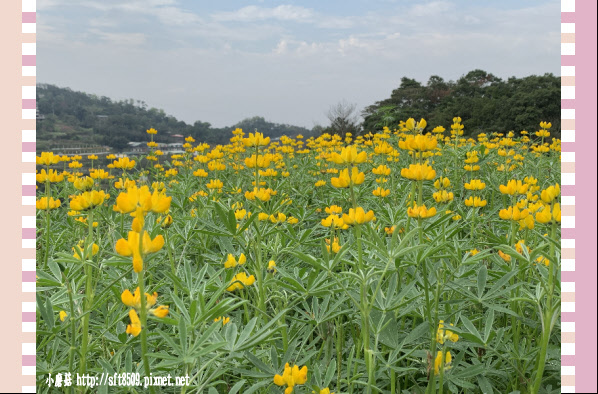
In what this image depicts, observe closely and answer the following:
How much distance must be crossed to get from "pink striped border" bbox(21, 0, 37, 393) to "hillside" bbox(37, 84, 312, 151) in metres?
4.85

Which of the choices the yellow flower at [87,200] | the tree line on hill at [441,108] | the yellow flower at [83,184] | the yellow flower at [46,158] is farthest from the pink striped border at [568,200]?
the tree line on hill at [441,108]

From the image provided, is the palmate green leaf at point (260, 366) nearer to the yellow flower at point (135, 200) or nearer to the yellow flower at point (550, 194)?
the yellow flower at point (135, 200)

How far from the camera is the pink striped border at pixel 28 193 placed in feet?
3.11

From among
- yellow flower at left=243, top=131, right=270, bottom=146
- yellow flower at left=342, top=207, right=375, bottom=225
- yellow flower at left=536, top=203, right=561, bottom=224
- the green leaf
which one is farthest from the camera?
yellow flower at left=243, top=131, right=270, bottom=146

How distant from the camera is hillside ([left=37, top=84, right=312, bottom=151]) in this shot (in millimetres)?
6855

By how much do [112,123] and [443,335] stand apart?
10.3 m

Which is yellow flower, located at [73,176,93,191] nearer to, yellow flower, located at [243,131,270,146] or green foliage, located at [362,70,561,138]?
yellow flower, located at [243,131,270,146]

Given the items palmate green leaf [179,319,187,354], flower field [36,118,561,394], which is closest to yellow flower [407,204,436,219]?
flower field [36,118,561,394]

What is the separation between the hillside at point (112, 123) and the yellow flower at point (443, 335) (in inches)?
205

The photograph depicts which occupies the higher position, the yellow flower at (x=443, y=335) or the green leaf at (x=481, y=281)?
the green leaf at (x=481, y=281)

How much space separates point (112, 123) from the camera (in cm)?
1018

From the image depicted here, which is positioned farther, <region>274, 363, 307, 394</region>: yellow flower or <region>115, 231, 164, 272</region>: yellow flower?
<region>274, 363, 307, 394</region>: yellow flower

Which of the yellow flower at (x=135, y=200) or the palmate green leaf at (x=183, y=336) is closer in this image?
the yellow flower at (x=135, y=200)

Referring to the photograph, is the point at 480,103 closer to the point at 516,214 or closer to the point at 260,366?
the point at 516,214
